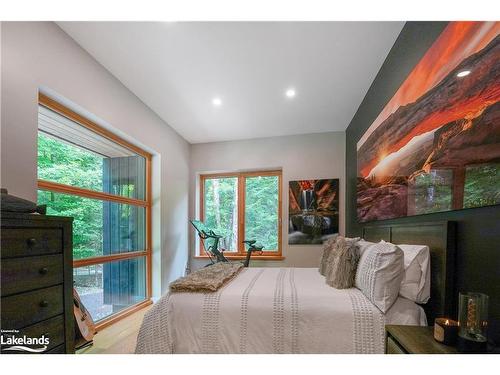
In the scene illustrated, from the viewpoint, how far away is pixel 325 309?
56.2 inches

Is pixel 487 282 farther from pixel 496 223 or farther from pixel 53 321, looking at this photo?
pixel 53 321

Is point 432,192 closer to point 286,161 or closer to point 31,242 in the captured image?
point 31,242

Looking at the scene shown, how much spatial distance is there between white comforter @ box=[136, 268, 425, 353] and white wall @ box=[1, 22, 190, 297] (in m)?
1.35

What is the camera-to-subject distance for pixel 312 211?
3.91 metres

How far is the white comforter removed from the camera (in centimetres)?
135

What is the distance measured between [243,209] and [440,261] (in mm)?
3302

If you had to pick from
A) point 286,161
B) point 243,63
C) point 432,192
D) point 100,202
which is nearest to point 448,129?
point 432,192

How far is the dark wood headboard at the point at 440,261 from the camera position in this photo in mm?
1231

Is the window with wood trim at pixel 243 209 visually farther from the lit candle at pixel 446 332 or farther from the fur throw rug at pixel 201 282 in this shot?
the lit candle at pixel 446 332

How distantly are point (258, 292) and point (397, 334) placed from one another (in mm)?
818

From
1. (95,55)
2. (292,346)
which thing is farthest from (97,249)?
(292,346)

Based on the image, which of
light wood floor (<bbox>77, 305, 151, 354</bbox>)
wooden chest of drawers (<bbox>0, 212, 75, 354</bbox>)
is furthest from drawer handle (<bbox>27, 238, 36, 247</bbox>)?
light wood floor (<bbox>77, 305, 151, 354</bbox>)

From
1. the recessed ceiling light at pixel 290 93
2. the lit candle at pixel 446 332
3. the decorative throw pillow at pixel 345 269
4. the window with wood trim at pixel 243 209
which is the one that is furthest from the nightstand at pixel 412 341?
the window with wood trim at pixel 243 209
